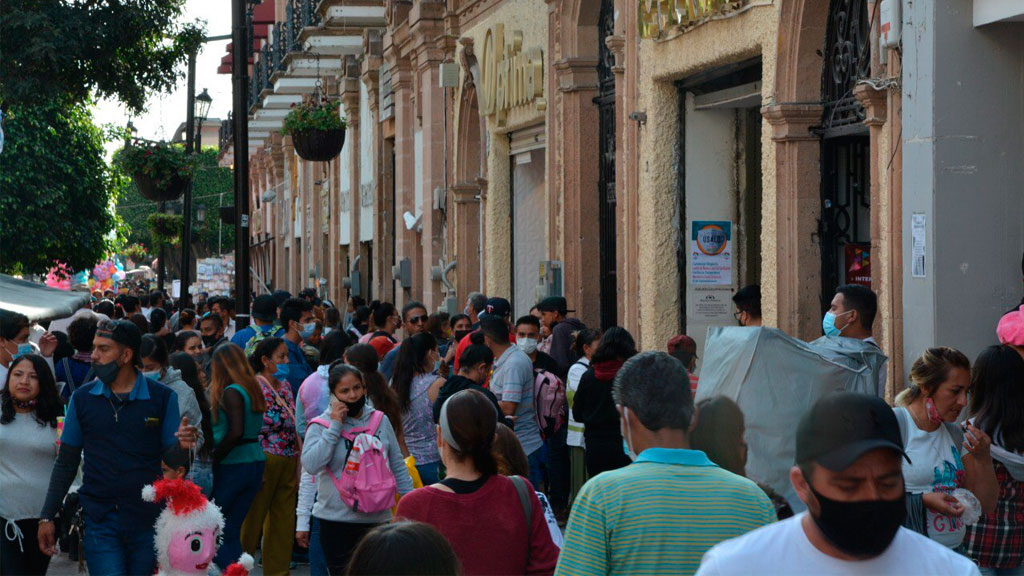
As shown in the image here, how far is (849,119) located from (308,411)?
177 inches

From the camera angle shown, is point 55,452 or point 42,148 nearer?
point 55,452

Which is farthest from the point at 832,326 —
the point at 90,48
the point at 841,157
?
the point at 90,48

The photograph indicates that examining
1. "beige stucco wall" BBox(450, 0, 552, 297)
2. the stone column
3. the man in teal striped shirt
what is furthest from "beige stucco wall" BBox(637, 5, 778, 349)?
the man in teal striped shirt

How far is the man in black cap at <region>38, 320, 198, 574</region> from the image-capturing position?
712cm

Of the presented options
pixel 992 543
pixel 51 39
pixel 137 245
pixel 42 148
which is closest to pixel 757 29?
pixel 992 543

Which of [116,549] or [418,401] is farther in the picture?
[418,401]

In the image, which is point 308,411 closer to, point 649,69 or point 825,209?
point 825,209

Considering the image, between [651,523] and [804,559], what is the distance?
1.07m

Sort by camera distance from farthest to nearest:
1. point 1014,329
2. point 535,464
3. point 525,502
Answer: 1. point 535,464
2. point 1014,329
3. point 525,502

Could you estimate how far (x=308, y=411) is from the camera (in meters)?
9.18

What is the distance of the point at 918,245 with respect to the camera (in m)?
9.06

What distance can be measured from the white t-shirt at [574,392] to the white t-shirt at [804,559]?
24.4ft

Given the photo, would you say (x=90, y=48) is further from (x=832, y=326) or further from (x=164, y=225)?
(x=164, y=225)

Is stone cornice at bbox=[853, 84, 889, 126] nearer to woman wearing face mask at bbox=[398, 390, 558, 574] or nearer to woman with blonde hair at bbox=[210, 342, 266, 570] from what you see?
woman with blonde hair at bbox=[210, 342, 266, 570]
